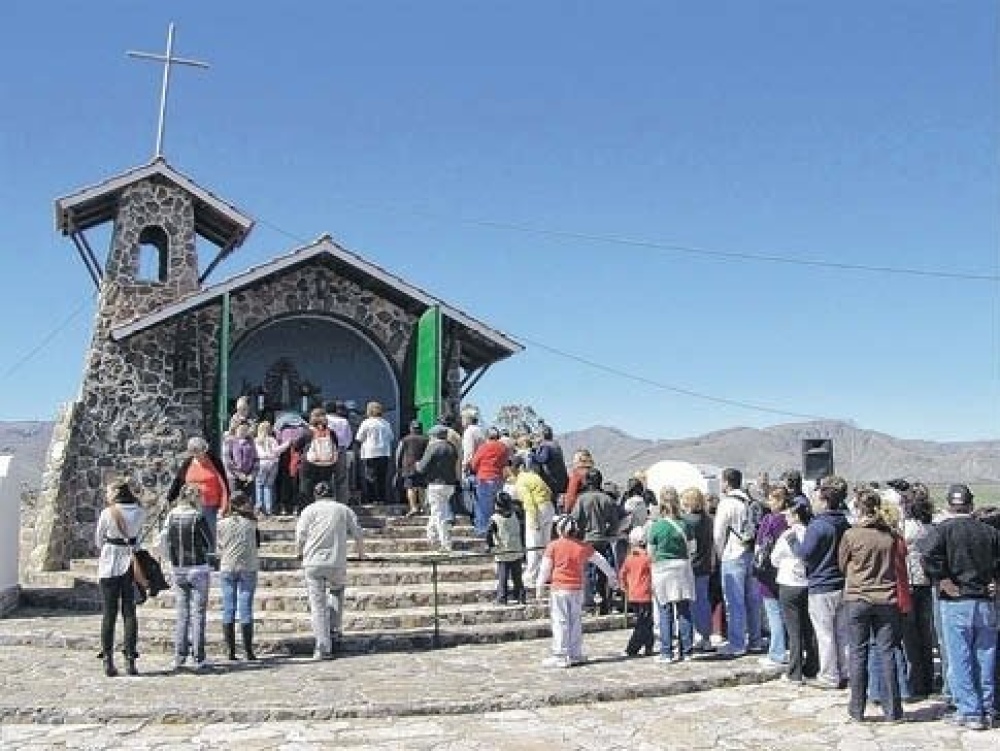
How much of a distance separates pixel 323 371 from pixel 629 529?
8.96 meters

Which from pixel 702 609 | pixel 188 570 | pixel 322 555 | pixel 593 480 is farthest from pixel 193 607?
pixel 702 609

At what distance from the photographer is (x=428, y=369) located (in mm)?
16812

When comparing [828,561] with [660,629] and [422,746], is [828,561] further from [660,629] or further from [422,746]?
[422,746]

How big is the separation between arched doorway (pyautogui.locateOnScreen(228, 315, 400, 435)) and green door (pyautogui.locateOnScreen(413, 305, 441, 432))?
2.71ft

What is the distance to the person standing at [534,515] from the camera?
11.5 meters

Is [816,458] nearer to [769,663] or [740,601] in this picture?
[740,601]

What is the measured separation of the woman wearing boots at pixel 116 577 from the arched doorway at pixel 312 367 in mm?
8877

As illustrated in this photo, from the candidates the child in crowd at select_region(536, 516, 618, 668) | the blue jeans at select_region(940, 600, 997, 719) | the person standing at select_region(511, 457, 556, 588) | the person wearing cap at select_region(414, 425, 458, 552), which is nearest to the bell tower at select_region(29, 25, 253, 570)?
the person wearing cap at select_region(414, 425, 458, 552)

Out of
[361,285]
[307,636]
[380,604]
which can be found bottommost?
[307,636]

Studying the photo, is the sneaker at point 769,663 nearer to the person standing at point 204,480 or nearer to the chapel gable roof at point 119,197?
the person standing at point 204,480

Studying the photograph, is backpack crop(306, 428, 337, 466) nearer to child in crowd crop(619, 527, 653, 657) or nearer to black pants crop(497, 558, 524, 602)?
black pants crop(497, 558, 524, 602)

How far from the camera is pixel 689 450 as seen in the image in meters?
66.2

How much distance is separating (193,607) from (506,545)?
3.43 meters

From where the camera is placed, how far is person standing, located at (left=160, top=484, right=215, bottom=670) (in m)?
8.98
